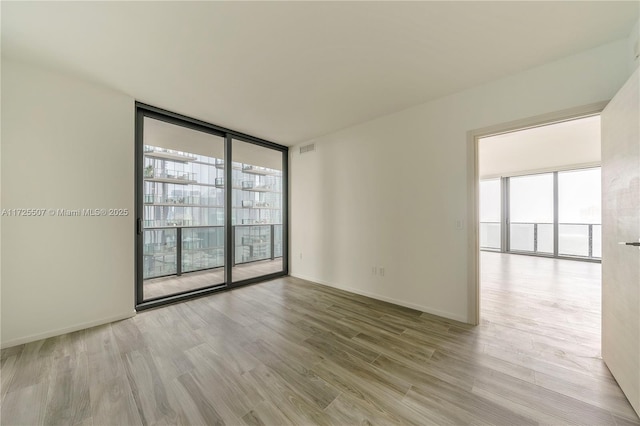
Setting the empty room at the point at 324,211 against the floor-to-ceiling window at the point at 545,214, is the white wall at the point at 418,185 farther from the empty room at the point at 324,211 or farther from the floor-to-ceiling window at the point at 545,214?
the floor-to-ceiling window at the point at 545,214

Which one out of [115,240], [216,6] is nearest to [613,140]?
[216,6]

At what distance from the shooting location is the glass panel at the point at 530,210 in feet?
22.3

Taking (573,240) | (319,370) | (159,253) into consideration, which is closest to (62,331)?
(159,253)

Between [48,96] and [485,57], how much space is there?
437 centimetres

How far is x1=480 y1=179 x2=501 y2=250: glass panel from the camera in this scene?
7805 mm

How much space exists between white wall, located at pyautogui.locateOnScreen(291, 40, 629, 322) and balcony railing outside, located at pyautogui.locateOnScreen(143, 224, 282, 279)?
1.45 metres

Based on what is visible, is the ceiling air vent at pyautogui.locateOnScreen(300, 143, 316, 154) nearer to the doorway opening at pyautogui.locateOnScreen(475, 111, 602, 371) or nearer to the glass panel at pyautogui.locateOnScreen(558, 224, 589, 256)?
the doorway opening at pyautogui.locateOnScreen(475, 111, 602, 371)

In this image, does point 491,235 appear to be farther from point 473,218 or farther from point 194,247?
point 194,247

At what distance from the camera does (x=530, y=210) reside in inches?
280

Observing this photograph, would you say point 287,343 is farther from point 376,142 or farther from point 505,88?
point 505,88

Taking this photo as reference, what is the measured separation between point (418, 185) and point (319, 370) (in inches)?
96.9

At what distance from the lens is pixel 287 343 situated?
2266mm

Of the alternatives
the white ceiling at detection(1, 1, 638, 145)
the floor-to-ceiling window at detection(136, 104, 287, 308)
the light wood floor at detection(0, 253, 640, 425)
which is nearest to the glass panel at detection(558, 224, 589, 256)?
the light wood floor at detection(0, 253, 640, 425)

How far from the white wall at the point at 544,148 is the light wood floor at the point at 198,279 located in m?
4.22
